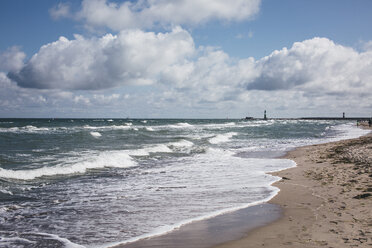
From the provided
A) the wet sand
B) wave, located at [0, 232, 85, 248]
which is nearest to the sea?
wave, located at [0, 232, 85, 248]

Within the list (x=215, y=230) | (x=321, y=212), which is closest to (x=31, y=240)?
(x=215, y=230)

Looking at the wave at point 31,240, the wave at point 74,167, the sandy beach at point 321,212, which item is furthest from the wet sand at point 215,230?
the wave at point 74,167

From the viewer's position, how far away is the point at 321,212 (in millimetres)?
6469

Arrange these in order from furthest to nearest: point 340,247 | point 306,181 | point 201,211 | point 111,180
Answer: point 111,180 → point 306,181 → point 201,211 → point 340,247

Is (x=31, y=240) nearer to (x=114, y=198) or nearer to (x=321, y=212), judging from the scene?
(x=114, y=198)

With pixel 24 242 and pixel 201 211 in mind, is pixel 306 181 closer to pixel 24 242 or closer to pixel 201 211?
pixel 201 211

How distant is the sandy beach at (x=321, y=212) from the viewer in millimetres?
4898

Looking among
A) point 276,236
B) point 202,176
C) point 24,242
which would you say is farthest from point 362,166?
point 24,242

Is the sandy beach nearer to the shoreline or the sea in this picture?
the shoreline

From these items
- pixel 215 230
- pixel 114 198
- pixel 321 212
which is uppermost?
pixel 321 212

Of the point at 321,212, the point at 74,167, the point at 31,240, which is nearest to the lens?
the point at 31,240

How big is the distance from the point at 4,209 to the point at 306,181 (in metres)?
9.18

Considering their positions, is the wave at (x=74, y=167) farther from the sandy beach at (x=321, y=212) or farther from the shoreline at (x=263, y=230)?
the sandy beach at (x=321, y=212)

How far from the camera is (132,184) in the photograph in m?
10.3
